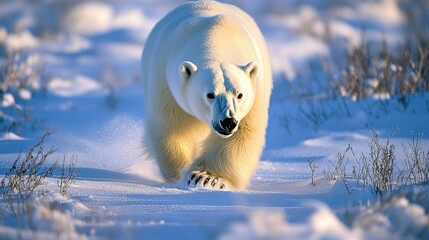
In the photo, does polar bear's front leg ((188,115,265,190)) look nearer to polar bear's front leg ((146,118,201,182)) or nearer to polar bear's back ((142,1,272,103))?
polar bear's front leg ((146,118,201,182))

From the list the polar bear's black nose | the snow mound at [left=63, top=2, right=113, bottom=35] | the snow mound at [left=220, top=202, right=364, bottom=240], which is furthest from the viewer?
the snow mound at [left=63, top=2, right=113, bottom=35]

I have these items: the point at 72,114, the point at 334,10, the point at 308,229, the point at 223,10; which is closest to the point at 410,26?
the point at 334,10

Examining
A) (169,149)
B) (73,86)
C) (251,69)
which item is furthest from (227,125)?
(73,86)

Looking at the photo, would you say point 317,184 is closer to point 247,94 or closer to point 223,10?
point 247,94

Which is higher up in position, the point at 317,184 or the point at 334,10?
the point at 334,10

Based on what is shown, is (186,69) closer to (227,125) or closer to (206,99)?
(206,99)

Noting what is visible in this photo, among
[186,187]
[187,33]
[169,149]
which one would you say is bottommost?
[186,187]

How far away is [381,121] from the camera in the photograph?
21.8 ft

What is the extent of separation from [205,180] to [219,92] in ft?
2.49

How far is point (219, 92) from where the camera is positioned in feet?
13.6

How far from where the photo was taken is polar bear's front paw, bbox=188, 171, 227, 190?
454 cm

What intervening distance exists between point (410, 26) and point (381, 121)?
1344cm

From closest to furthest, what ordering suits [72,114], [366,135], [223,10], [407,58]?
[223,10], [366,135], [407,58], [72,114]

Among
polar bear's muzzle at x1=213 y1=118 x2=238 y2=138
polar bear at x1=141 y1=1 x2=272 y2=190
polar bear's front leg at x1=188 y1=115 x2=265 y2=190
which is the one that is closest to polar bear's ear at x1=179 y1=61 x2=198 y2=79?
polar bear at x1=141 y1=1 x2=272 y2=190
